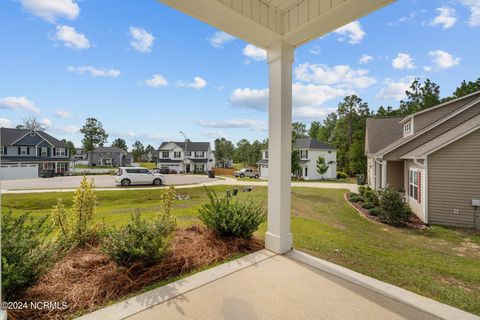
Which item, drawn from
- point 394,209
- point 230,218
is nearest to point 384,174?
point 394,209

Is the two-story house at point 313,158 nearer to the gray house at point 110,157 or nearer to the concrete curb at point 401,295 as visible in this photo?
the concrete curb at point 401,295

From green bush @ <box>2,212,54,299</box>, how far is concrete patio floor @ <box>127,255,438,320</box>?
880 millimetres

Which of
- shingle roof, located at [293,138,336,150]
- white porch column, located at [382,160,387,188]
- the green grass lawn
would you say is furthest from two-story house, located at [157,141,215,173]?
white porch column, located at [382,160,387,188]

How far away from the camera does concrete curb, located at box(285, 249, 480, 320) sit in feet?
5.77

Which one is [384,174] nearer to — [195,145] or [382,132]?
[382,132]

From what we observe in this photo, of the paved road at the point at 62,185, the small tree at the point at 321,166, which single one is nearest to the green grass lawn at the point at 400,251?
the paved road at the point at 62,185

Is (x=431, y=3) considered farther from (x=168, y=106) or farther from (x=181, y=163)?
(x=181, y=163)

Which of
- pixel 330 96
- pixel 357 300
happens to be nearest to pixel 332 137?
pixel 330 96

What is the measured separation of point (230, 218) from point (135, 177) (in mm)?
14214

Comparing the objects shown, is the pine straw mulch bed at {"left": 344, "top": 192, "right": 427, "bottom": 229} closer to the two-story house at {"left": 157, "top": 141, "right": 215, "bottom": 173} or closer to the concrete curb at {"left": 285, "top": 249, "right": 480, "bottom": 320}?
the concrete curb at {"left": 285, "top": 249, "right": 480, "bottom": 320}

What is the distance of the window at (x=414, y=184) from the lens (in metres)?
7.91

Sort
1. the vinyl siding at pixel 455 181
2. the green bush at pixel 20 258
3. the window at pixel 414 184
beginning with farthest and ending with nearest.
Answer: the window at pixel 414 184 → the vinyl siding at pixel 455 181 → the green bush at pixel 20 258

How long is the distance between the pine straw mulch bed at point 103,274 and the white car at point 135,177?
1346cm

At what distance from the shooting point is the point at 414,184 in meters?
8.60
